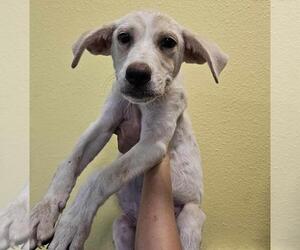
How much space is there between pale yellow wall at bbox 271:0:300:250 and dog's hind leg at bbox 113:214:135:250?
1.43ft

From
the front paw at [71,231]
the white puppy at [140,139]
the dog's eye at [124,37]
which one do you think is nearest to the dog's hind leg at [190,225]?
the white puppy at [140,139]

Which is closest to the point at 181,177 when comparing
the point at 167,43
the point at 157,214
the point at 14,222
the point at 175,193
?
the point at 175,193

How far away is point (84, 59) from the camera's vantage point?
1271 mm

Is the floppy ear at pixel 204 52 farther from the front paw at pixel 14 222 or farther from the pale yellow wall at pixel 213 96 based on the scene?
the front paw at pixel 14 222

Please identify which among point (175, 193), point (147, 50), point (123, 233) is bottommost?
point (123, 233)

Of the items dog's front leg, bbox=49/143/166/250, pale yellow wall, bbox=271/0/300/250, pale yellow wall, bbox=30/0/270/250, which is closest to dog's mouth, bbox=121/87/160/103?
dog's front leg, bbox=49/143/166/250

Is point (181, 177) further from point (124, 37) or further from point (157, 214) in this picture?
point (124, 37)

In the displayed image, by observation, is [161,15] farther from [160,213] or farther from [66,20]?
[160,213]

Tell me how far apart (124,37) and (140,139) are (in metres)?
0.26

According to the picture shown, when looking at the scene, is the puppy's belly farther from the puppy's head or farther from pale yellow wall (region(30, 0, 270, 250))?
the puppy's head

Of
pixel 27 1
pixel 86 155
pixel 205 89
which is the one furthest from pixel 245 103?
pixel 27 1

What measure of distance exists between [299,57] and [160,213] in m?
0.64

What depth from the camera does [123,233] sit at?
119cm

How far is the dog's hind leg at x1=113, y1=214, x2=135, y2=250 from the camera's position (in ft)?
3.85
